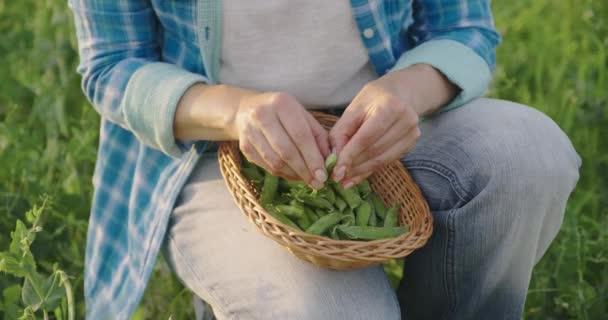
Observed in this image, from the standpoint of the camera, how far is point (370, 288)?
1.47 meters

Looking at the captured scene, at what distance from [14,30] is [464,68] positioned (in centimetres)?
177

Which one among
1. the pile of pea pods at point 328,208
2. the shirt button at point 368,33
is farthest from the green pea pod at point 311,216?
the shirt button at point 368,33

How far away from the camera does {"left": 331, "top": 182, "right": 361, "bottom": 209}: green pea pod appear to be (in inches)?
59.6

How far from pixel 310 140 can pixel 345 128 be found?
0.07m

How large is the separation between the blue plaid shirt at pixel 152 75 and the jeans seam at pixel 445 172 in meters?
0.12

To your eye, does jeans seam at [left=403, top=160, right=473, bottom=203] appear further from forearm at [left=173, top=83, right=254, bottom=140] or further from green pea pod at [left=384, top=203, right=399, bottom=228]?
forearm at [left=173, top=83, right=254, bottom=140]

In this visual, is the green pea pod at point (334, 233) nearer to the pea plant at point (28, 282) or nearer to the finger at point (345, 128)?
the finger at point (345, 128)

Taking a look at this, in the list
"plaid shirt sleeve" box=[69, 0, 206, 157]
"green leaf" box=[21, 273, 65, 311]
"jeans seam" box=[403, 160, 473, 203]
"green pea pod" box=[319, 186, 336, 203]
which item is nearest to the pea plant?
"green leaf" box=[21, 273, 65, 311]

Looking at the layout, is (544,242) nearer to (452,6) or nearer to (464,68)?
(464,68)

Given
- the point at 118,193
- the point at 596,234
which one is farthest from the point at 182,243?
the point at 596,234

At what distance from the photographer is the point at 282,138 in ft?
4.42

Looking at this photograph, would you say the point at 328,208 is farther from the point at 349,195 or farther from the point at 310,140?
the point at 310,140

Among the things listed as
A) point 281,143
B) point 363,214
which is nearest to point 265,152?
point 281,143

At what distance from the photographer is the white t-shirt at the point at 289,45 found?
61.2 inches
